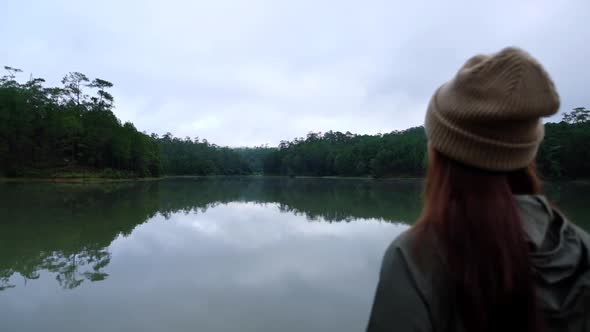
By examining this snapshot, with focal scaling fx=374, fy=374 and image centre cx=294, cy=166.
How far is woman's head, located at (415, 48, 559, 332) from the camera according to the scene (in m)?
0.74

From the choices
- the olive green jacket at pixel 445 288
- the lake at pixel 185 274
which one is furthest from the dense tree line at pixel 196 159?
the olive green jacket at pixel 445 288

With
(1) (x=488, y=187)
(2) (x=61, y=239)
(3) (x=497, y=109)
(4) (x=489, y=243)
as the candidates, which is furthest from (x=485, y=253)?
(2) (x=61, y=239)

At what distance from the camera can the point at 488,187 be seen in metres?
0.78

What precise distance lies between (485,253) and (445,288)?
0.11 meters

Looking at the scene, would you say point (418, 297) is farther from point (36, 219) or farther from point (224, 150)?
point (224, 150)

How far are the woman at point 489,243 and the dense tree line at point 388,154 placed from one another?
1179cm

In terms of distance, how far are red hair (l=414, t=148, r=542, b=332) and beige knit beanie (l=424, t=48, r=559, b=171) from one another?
0.05 m

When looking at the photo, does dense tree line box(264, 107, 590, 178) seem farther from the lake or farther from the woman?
the woman

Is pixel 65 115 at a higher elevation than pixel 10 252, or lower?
higher

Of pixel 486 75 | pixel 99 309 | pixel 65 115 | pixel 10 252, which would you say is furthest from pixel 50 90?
pixel 486 75

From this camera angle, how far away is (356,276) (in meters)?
5.38

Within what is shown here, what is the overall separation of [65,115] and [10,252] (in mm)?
35849

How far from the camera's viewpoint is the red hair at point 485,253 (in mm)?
733

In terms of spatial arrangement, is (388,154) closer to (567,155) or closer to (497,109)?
(567,155)
